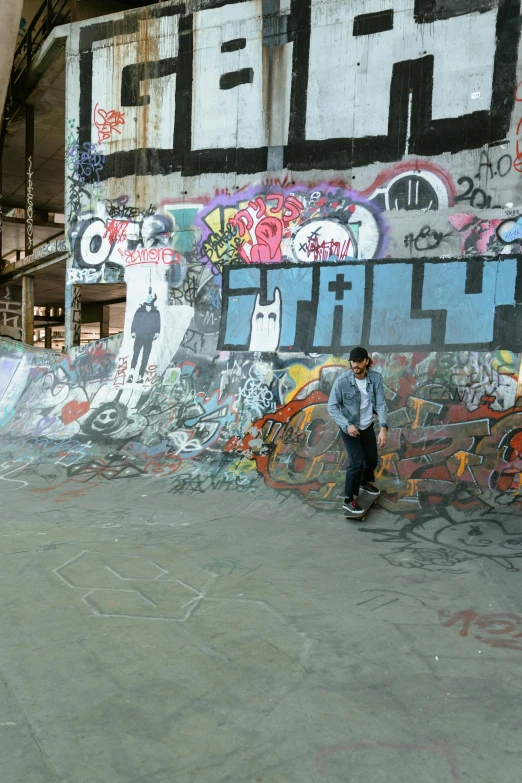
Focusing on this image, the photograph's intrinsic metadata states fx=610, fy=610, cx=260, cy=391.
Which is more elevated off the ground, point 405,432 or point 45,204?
point 45,204

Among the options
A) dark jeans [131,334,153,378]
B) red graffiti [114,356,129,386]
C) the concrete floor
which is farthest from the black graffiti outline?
the concrete floor

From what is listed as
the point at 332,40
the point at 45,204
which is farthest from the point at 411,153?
the point at 45,204

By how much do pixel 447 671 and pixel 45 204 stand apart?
79.1 feet

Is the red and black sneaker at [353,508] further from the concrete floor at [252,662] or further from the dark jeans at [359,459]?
the concrete floor at [252,662]

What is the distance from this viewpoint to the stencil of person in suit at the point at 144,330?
9.93 meters

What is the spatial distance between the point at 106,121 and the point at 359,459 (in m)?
7.95

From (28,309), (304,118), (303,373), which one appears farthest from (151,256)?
(28,309)

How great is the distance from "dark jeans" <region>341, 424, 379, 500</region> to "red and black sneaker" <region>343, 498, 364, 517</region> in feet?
0.18

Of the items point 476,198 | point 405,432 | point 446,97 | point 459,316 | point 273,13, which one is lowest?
point 405,432

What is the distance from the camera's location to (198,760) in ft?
8.04

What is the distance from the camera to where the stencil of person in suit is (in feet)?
32.6

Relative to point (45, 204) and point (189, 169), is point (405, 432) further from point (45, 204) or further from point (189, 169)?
point (45, 204)

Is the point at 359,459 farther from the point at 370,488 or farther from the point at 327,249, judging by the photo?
the point at 327,249

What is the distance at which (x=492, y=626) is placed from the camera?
3.81 m
